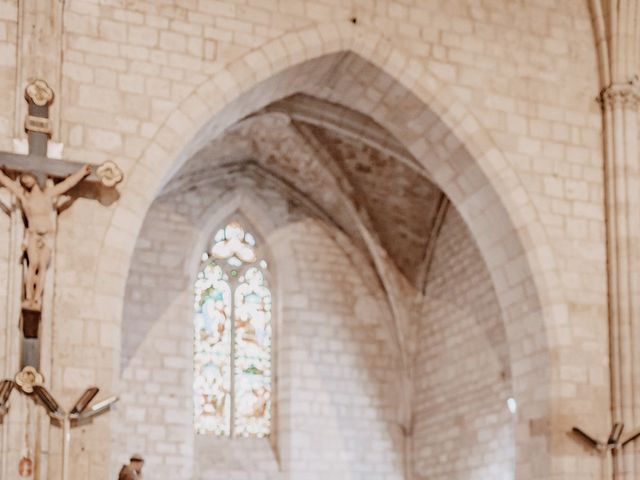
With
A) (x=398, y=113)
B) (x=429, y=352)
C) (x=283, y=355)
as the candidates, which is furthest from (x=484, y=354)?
(x=398, y=113)

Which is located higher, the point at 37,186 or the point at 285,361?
the point at 37,186

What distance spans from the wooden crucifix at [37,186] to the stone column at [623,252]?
4457 millimetres

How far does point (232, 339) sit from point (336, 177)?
2.20 meters

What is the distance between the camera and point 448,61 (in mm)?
11062

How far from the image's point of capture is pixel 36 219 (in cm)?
910

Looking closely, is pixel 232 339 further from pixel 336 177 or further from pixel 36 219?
pixel 36 219

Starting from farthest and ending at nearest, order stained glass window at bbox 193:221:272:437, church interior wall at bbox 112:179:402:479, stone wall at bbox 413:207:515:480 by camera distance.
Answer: stained glass window at bbox 193:221:272:437 → church interior wall at bbox 112:179:402:479 → stone wall at bbox 413:207:515:480

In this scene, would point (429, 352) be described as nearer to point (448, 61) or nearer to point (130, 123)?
point (448, 61)

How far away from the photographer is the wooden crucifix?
8969 mm

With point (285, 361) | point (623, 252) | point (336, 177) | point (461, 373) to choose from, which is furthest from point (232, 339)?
point (623, 252)

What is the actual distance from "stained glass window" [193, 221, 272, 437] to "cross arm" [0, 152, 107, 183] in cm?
531

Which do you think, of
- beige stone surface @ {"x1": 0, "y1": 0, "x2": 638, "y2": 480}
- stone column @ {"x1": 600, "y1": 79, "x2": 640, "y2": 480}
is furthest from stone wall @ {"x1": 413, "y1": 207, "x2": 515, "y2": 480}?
stone column @ {"x1": 600, "y1": 79, "x2": 640, "y2": 480}

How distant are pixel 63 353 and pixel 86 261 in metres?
0.70

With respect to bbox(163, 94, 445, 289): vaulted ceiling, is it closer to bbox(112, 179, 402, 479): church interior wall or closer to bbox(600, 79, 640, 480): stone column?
bbox(112, 179, 402, 479): church interior wall
